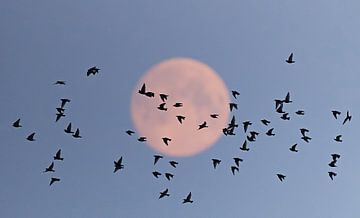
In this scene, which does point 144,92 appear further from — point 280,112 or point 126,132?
point 280,112

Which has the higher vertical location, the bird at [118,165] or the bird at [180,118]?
the bird at [180,118]

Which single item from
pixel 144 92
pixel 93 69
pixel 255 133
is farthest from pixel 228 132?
pixel 93 69

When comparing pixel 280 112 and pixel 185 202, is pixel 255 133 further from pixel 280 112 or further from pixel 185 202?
pixel 185 202

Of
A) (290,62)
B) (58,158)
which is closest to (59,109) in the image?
(58,158)

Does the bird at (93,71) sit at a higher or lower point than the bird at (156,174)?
higher

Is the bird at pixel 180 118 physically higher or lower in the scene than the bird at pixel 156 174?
higher

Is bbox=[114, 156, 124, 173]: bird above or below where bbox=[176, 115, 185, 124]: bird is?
below

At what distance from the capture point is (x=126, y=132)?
8706 centimetres

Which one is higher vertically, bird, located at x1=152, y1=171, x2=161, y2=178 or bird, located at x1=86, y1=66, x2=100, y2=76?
bird, located at x1=86, y1=66, x2=100, y2=76

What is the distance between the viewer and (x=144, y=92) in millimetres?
81625

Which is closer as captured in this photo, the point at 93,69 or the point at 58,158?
the point at 93,69

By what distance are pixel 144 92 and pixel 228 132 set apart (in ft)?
30.4

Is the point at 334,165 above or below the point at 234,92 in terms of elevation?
below

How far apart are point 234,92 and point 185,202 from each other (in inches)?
513
